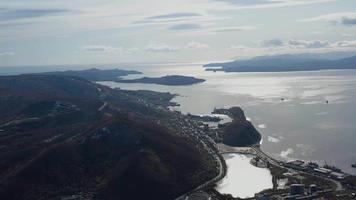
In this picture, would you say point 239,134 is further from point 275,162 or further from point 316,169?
point 316,169

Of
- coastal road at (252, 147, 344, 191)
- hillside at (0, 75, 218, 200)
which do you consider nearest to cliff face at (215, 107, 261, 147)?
coastal road at (252, 147, 344, 191)

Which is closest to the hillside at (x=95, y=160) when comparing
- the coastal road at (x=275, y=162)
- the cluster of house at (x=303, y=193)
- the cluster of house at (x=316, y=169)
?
the coastal road at (x=275, y=162)

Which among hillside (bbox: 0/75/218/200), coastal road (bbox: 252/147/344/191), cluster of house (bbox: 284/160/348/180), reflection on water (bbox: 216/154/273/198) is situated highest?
hillside (bbox: 0/75/218/200)

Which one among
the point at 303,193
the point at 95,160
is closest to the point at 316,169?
the point at 303,193

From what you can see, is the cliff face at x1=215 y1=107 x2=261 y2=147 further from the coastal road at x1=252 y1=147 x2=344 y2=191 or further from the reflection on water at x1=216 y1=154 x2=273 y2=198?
the reflection on water at x1=216 y1=154 x2=273 y2=198

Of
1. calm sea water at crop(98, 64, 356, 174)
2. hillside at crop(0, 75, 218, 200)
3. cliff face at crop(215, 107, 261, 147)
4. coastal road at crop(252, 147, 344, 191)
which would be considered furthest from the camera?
cliff face at crop(215, 107, 261, 147)

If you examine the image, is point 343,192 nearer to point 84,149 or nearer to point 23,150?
point 84,149

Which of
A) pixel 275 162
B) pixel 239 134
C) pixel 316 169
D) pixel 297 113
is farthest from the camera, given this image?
pixel 297 113
